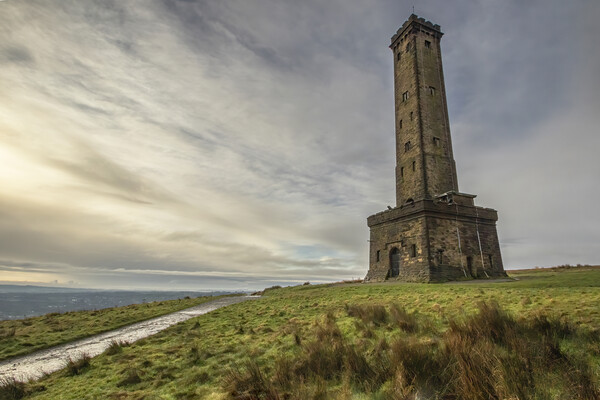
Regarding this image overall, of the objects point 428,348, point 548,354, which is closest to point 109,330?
point 428,348

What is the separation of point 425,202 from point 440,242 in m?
3.11

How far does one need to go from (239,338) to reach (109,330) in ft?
22.7

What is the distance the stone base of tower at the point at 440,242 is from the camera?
21.9m

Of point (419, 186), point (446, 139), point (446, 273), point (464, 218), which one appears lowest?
point (446, 273)

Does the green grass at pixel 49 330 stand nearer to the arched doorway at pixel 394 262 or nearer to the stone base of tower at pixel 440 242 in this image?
the stone base of tower at pixel 440 242

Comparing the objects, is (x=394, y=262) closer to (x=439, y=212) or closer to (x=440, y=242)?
(x=440, y=242)

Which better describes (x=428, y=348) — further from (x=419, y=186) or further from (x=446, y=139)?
(x=446, y=139)

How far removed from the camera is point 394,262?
25.2 m

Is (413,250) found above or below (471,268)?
above

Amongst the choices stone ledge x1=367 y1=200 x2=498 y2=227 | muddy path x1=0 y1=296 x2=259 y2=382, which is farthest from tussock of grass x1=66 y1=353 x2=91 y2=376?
stone ledge x1=367 y1=200 x2=498 y2=227

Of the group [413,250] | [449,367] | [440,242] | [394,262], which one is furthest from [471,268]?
[449,367]

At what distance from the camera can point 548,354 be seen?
15.3 ft

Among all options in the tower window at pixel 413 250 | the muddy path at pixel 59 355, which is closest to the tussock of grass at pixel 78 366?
the muddy path at pixel 59 355

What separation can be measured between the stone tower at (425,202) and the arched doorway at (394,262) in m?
0.08
